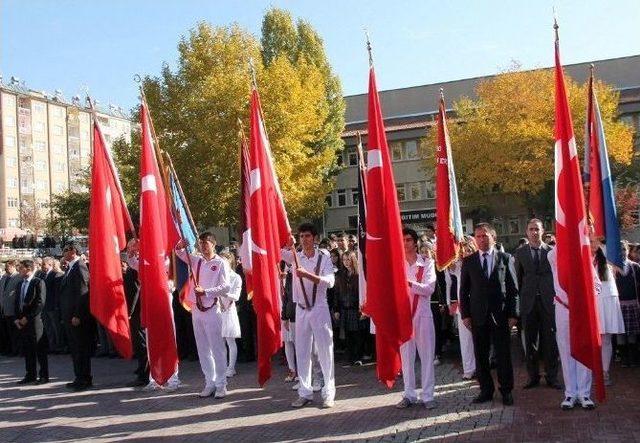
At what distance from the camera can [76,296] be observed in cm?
1118

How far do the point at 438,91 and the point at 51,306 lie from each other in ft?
172

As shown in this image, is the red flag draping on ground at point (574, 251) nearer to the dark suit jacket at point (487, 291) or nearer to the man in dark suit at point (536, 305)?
the dark suit jacket at point (487, 291)

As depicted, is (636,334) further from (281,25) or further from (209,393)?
(281,25)

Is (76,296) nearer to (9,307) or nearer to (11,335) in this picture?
(9,307)

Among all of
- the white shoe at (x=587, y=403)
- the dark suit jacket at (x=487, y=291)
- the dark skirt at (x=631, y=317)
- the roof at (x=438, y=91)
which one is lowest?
the white shoe at (x=587, y=403)

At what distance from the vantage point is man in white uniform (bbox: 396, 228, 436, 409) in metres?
8.52

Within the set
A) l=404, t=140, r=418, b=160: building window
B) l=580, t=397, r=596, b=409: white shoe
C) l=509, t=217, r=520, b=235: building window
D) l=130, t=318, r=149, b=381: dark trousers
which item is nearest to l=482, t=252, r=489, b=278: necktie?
l=580, t=397, r=596, b=409: white shoe

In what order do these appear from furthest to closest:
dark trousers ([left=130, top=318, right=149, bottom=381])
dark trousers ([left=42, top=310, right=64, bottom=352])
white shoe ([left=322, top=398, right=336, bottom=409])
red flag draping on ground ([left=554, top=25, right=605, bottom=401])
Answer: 1. dark trousers ([left=42, top=310, right=64, bottom=352])
2. dark trousers ([left=130, top=318, right=149, bottom=381])
3. white shoe ([left=322, top=398, right=336, bottom=409])
4. red flag draping on ground ([left=554, top=25, right=605, bottom=401])

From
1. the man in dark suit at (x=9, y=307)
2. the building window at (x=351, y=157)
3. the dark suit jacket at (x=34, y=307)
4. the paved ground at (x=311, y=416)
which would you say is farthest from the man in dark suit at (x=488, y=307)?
the building window at (x=351, y=157)

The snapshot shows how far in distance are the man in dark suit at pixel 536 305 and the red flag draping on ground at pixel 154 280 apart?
458 centimetres

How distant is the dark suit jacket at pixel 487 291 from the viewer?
8492 millimetres

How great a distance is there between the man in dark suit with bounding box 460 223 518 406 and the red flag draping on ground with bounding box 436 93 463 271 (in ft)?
5.95

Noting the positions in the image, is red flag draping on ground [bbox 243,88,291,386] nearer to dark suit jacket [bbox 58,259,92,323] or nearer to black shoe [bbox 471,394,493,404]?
black shoe [bbox 471,394,493,404]

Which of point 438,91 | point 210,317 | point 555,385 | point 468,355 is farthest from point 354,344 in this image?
point 438,91
